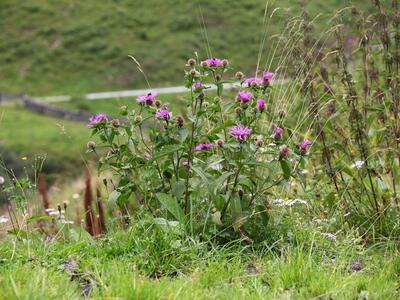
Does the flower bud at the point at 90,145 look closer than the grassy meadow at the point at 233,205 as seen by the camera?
No

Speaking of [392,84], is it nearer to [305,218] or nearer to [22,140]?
[305,218]

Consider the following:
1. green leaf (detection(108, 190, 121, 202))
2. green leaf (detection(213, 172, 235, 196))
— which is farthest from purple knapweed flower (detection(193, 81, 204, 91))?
green leaf (detection(108, 190, 121, 202))

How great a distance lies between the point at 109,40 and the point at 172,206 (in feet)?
126

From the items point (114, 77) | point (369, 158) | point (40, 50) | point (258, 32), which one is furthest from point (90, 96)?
point (369, 158)

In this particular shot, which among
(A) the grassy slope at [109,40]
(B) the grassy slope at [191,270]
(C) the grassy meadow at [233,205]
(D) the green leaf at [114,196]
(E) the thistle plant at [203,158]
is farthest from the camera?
(A) the grassy slope at [109,40]

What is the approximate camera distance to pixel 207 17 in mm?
41094

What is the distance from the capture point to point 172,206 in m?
3.92

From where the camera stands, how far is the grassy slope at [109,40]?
1474 inches

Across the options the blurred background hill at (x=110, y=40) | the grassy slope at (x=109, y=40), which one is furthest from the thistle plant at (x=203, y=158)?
the grassy slope at (x=109, y=40)

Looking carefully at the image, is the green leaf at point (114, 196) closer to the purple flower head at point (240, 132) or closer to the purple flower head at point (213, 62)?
the purple flower head at point (240, 132)

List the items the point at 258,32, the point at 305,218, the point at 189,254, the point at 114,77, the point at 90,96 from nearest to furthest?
the point at 189,254, the point at 305,218, the point at 90,96, the point at 114,77, the point at 258,32

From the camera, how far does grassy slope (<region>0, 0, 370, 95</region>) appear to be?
37438 millimetres

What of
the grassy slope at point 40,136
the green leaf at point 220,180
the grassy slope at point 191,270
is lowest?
the grassy slope at point 40,136

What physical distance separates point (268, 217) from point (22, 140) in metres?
23.1
